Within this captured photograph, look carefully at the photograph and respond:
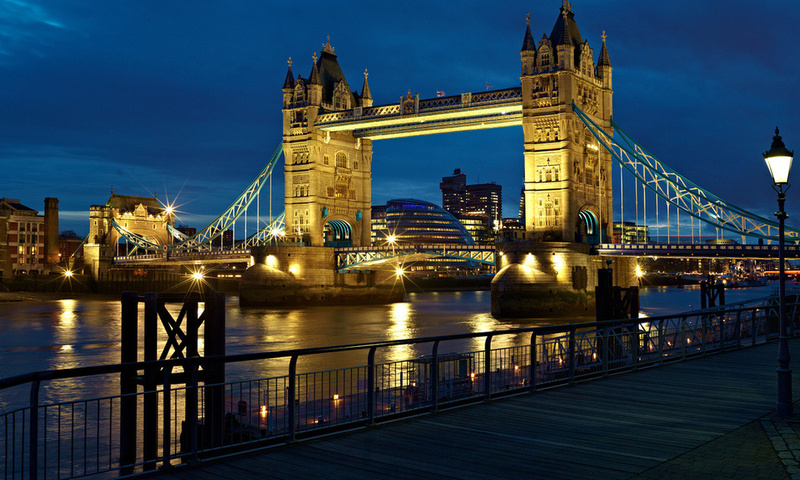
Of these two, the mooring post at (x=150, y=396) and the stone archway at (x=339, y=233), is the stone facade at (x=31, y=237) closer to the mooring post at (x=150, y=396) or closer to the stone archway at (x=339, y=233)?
the stone archway at (x=339, y=233)

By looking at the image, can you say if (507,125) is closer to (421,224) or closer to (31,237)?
(31,237)

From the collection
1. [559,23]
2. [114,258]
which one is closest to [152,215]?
[114,258]

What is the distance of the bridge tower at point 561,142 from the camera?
54.8m

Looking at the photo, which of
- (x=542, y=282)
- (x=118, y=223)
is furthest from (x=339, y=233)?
(x=118, y=223)

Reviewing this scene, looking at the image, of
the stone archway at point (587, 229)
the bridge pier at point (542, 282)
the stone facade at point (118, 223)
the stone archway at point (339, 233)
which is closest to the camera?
the bridge pier at point (542, 282)

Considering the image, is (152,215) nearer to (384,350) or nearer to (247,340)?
(247,340)

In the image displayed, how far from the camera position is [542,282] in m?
51.5

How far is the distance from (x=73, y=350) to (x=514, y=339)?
888 inches

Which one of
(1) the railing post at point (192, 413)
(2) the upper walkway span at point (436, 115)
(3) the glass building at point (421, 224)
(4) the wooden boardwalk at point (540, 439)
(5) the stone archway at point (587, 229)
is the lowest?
(4) the wooden boardwalk at point (540, 439)

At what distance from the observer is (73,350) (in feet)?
121

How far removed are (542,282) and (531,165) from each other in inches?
386

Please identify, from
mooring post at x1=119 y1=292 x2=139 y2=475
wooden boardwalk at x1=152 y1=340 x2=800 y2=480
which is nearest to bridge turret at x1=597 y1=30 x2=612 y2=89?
wooden boardwalk at x1=152 y1=340 x2=800 y2=480

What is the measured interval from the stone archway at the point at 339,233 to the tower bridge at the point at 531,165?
121 millimetres

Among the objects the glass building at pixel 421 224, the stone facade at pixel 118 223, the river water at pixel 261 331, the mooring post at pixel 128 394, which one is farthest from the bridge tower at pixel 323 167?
the glass building at pixel 421 224
